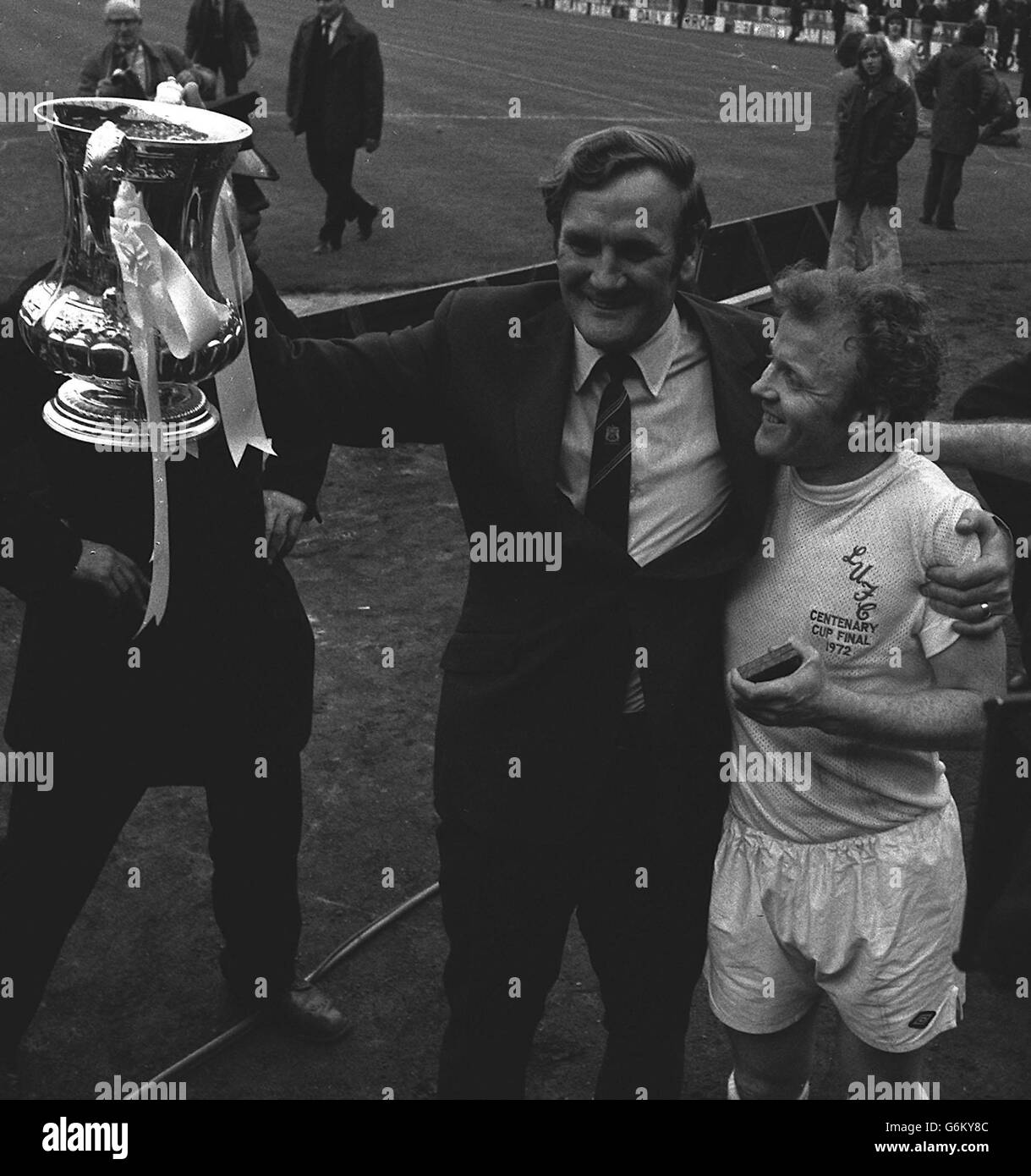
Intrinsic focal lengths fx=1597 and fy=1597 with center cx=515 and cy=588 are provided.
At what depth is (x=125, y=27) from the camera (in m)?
10.5

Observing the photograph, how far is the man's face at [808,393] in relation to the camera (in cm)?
280

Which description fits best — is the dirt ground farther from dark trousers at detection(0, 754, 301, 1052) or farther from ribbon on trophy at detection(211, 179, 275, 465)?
ribbon on trophy at detection(211, 179, 275, 465)

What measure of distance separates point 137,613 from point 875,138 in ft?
33.5

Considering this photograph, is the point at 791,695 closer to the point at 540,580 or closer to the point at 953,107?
the point at 540,580

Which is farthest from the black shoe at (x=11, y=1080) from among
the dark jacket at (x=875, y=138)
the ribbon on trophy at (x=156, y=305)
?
the dark jacket at (x=875, y=138)

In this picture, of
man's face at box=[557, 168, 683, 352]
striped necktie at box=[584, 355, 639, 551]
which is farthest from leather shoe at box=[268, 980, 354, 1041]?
man's face at box=[557, 168, 683, 352]

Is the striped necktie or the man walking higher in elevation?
the striped necktie

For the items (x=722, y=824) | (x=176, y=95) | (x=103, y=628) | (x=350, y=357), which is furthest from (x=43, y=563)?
(x=722, y=824)

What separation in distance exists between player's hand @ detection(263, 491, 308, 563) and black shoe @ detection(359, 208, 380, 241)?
9.57 meters

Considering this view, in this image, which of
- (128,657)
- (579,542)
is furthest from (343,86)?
(579,542)

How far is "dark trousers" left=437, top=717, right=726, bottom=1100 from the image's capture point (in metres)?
3.09

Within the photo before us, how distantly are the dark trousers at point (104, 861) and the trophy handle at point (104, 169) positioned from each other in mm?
1605

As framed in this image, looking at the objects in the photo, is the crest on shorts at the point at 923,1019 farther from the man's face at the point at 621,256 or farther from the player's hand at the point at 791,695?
the man's face at the point at 621,256

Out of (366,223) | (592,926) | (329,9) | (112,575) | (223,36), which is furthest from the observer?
(223,36)
